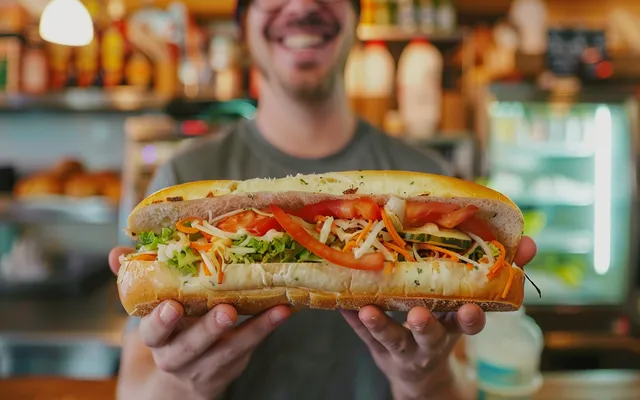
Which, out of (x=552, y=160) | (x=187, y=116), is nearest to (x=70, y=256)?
(x=187, y=116)

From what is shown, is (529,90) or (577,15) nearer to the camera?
(529,90)

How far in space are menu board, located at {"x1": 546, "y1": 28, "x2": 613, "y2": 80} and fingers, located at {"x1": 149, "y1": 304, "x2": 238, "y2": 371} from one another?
3.97m

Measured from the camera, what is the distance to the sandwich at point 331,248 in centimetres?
121

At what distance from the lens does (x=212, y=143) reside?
190cm

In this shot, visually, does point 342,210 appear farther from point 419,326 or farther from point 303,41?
point 303,41

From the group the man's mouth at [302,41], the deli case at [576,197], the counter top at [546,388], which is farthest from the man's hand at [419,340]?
the deli case at [576,197]

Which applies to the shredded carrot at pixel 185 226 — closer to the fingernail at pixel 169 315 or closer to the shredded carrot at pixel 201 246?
the shredded carrot at pixel 201 246

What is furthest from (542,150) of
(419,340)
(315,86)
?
(419,340)

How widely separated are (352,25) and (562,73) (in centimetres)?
292

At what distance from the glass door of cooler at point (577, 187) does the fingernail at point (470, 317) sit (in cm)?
302

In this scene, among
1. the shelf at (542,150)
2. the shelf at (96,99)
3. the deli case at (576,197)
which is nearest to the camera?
the deli case at (576,197)

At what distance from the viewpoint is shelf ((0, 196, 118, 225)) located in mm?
4168

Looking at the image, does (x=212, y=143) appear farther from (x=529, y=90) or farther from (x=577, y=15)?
(x=577, y=15)

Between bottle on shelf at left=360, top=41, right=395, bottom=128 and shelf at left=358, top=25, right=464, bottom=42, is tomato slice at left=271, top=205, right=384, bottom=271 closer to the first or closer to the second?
bottle on shelf at left=360, top=41, right=395, bottom=128
